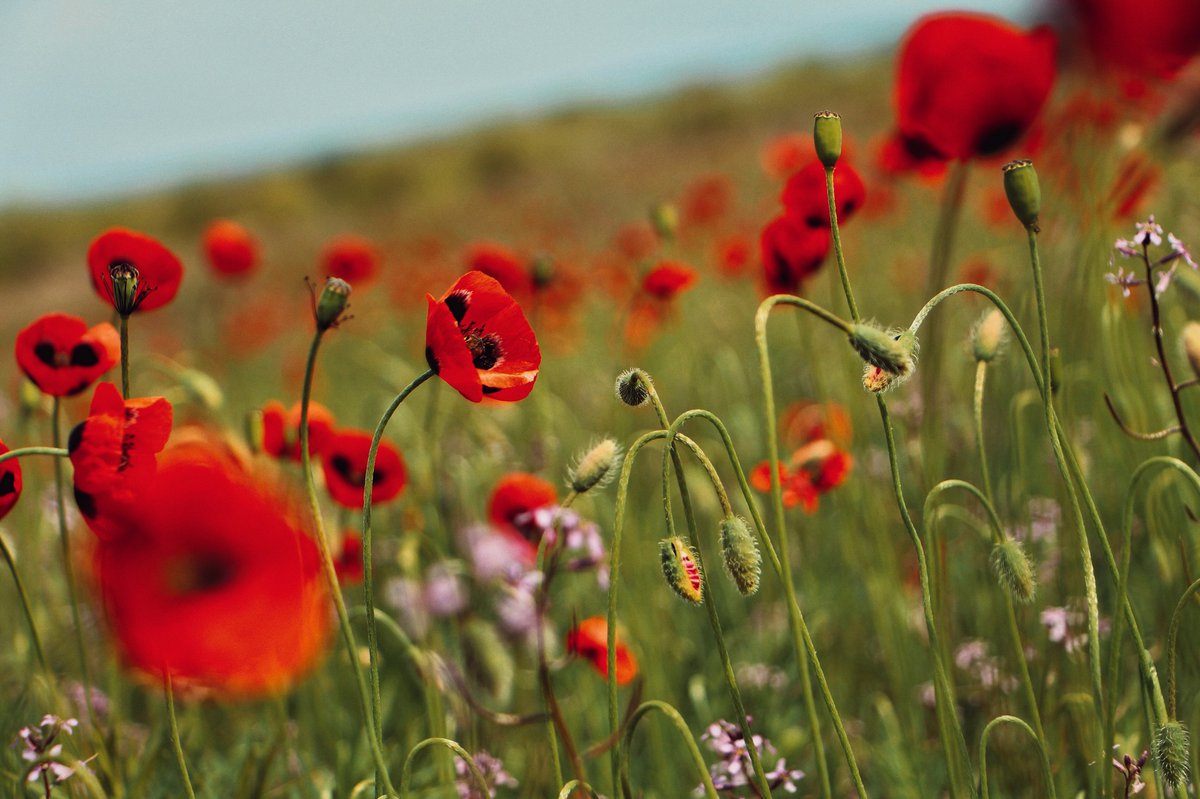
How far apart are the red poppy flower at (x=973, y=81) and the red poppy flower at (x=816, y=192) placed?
12 centimetres

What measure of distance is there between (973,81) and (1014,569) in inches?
28.0

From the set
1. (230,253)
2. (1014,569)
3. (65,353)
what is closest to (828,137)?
(1014,569)

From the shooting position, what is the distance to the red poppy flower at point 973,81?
52.9 inches

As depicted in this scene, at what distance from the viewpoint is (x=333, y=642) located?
2.00 meters

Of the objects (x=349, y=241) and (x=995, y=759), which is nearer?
(x=995, y=759)

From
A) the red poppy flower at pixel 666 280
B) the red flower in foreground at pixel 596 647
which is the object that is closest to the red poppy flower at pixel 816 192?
the red poppy flower at pixel 666 280

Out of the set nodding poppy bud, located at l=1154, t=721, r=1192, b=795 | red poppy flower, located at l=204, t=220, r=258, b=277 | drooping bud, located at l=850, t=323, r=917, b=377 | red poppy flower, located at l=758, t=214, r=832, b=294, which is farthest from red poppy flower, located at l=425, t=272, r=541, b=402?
red poppy flower, located at l=204, t=220, r=258, b=277

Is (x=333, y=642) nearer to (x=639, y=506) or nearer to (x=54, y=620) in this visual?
(x=54, y=620)

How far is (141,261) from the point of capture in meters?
1.29

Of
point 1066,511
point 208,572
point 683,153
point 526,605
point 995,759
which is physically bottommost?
point 995,759

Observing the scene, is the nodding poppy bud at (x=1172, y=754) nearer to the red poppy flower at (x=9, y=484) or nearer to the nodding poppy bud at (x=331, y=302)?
the nodding poppy bud at (x=331, y=302)

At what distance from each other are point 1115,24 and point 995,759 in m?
1.25

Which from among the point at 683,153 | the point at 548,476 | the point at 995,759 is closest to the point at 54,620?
the point at 548,476

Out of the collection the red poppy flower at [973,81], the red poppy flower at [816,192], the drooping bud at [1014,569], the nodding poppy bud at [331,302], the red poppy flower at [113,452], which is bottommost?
the drooping bud at [1014,569]
